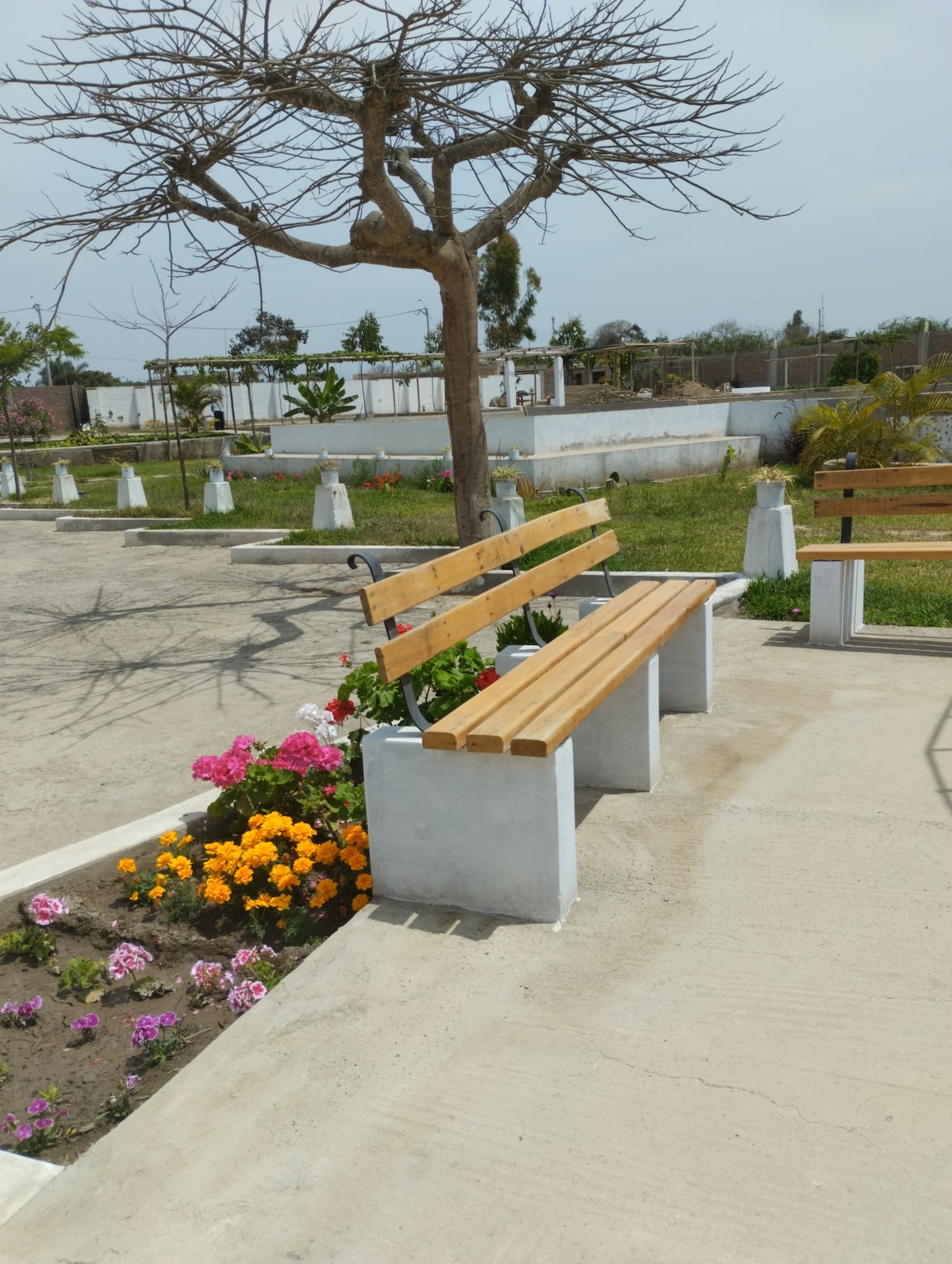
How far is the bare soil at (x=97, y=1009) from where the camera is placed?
8.20 feet

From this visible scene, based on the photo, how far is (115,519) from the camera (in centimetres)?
1634

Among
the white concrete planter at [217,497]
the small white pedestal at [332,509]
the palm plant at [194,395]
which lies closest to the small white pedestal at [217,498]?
the white concrete planter at [217,497]

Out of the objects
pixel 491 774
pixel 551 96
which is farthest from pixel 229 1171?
pixel 551 96

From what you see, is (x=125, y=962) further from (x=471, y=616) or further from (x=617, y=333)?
(x=617, y=333)

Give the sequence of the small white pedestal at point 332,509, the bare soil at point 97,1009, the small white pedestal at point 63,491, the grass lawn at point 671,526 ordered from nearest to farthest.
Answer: the bare soil at point 97,1009
the grass lawn at point 671,526
the small white pedestal at point 332,509
the small white pedestal at point 63,491

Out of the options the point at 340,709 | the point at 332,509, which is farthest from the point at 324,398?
the point at 340,709

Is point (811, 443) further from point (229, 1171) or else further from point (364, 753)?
point (229, 1171)

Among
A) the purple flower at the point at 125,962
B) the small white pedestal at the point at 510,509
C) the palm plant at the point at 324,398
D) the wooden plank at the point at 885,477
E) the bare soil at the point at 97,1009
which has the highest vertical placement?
the palm plant at the point at 324,398

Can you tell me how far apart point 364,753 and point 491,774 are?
412 millimetres

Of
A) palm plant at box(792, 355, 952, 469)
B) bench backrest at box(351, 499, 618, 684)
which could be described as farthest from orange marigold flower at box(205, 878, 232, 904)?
palm plant at box(792, 355, 952, 469)

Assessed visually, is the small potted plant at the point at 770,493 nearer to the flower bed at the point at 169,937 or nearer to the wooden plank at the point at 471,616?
the wooden plank at the point at 471,616

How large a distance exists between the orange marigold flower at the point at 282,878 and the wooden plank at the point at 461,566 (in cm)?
82

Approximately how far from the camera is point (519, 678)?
3.31 meters

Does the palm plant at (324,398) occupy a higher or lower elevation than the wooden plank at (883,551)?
higher
